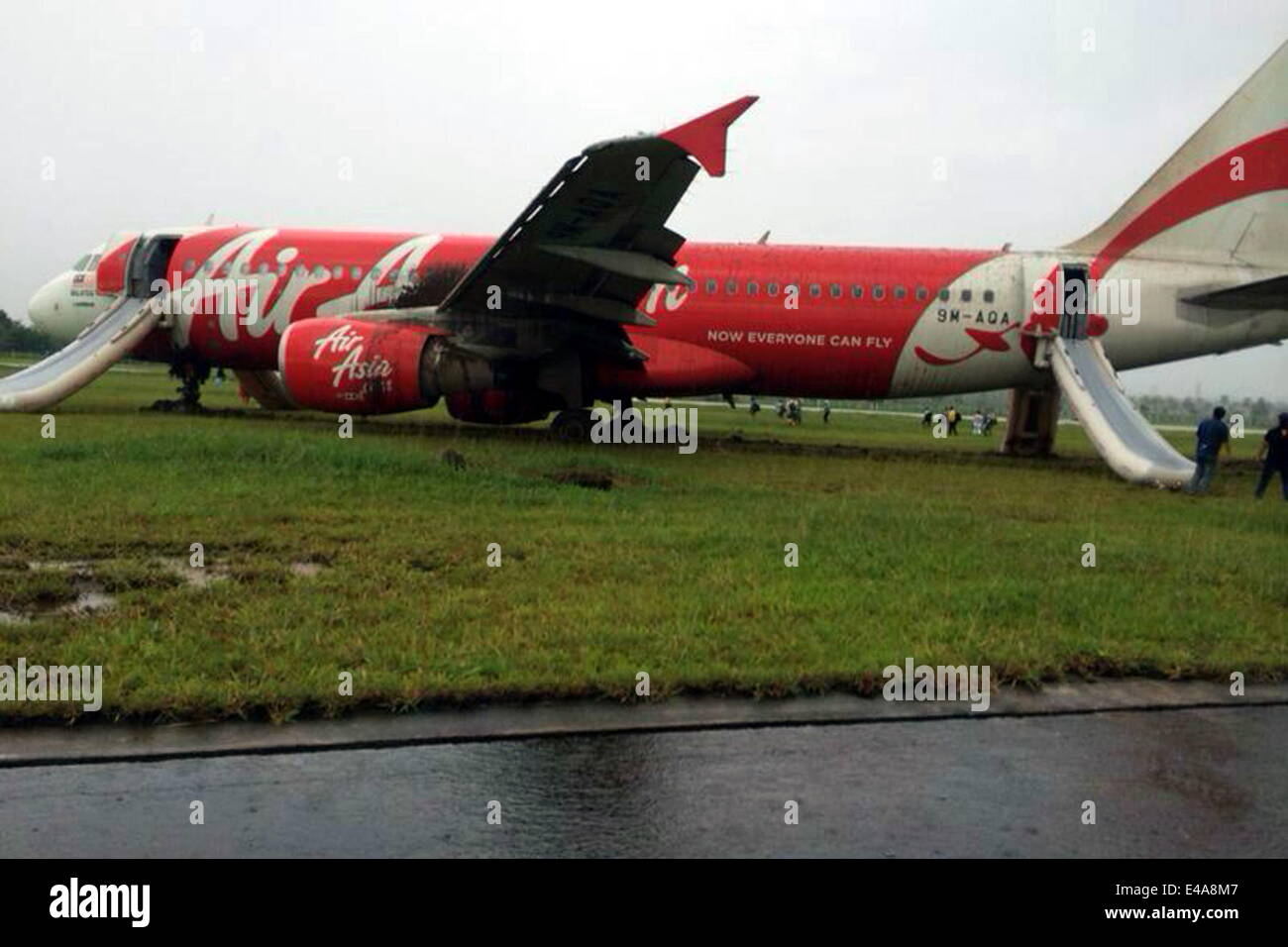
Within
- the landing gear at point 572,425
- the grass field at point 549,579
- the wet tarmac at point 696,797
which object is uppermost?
the landing gear at point 572,425

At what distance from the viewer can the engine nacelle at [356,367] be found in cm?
1758

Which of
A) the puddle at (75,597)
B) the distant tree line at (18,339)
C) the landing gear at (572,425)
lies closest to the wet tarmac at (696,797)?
the puddle at (75,597)

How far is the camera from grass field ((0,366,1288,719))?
6148 millimetres

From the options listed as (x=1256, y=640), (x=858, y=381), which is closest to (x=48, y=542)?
(x=1256, y=640)

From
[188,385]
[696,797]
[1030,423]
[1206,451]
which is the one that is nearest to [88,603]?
[696,797]

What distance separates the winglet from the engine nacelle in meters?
5.52

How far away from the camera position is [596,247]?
683 inches

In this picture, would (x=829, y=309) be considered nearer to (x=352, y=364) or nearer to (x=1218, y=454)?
(x=1218, y=454)

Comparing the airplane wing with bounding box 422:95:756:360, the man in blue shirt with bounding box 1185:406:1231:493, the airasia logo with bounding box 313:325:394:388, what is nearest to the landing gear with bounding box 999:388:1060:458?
the man in blue shirt with bounding box 1185:406:1231:493

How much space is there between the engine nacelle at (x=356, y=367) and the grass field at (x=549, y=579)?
9.00 feet

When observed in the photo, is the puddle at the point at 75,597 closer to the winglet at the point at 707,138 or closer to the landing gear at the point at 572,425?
the winglet at the point at 707,138

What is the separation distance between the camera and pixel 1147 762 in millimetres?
5332

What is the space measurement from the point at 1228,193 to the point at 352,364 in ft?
53.9
